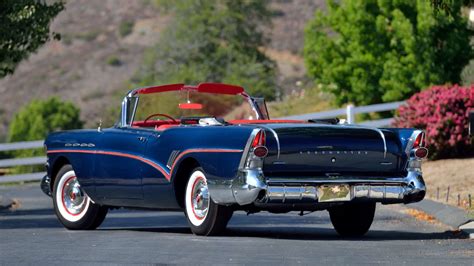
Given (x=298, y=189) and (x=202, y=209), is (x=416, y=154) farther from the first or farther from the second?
(x=202, y=209)

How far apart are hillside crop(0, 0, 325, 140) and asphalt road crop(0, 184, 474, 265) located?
247 ft

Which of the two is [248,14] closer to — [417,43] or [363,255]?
[417,43]

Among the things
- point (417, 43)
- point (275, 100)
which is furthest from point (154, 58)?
point (417, 43)

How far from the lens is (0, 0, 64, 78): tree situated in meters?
22.5

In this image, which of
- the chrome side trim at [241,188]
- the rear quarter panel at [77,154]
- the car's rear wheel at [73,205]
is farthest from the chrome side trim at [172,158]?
the car's rear wheel at [73,205]

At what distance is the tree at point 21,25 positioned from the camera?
22.5 m

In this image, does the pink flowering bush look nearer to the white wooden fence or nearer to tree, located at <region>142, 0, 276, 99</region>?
the white wooden fence

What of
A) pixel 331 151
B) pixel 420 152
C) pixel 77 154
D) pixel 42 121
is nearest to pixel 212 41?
pixel 42 121

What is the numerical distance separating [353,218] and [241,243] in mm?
1881

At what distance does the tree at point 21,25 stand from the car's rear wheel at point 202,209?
29.9 ft

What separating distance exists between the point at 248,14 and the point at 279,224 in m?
54.4

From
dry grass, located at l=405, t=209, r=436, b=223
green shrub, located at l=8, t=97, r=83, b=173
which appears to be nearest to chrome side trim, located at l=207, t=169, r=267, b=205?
dry grass, located at l=405, t=209, r=436, b=223

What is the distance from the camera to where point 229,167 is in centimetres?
1345

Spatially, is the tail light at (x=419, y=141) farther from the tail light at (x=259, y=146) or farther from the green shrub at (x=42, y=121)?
the green shrub at (x=42, y=121)
